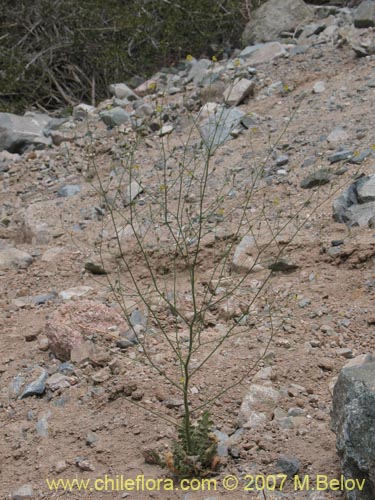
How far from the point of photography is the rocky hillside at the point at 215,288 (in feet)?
8.87

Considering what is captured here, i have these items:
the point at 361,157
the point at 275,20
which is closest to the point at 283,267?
the point at 361,157

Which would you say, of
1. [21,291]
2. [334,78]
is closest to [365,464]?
[21,291]

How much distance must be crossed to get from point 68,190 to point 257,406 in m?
2.87

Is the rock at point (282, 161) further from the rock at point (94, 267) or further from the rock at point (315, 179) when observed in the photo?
the rock at point (94, 267)

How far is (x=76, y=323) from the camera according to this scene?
341cm

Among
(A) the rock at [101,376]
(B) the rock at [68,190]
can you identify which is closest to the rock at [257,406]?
(A) the rock at [101,376]

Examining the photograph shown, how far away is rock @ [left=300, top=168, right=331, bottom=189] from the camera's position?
433 cm

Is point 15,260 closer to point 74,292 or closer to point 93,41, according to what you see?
point 74,292

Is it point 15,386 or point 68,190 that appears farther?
point 68,190

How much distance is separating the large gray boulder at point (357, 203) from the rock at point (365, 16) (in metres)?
2.41

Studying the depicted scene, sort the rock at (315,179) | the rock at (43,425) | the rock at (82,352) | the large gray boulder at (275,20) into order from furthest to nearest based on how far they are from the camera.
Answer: the large gray boulder at (275,20)
the rock at (315,179)
the rock at (82,352)
the rock at (43,425)

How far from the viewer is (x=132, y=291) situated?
3854 mm

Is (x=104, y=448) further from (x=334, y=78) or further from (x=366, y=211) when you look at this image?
(x=334, y=78)

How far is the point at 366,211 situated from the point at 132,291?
117cm
